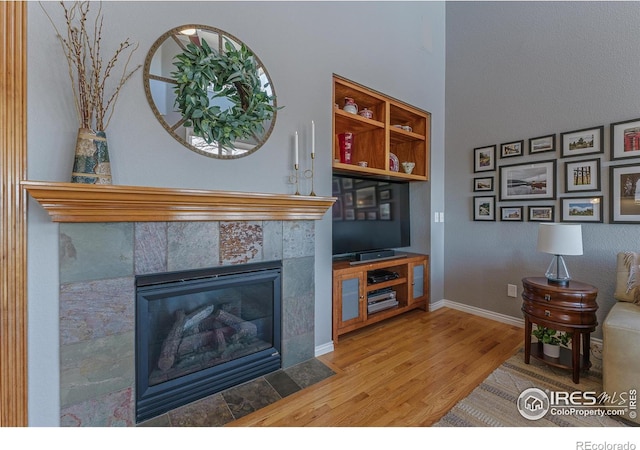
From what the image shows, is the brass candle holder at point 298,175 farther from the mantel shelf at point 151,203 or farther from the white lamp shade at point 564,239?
the white lamp shade at point 564,239

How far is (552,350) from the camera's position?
1973 mm

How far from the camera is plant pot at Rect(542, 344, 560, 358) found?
1964mm

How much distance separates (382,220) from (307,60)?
1.58m

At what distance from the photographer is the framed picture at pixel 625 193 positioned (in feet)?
6.60

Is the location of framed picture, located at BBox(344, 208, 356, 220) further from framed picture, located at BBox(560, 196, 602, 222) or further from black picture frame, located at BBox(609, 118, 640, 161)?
black picture frame, located at BBox(609, 118, 640, 161)

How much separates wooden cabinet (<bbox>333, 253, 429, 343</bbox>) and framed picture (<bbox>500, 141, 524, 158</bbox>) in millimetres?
1264

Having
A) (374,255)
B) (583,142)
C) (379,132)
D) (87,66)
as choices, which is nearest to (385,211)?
(374,255)

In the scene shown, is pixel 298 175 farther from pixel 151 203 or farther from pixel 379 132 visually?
pixel 379 132

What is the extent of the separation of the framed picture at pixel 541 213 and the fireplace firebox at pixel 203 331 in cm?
235

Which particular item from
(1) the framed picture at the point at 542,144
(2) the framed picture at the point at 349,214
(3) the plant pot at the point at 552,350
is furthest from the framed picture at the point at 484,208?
(2) the framed picture at the point at 349,214

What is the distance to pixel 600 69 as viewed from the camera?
2178 millimetres

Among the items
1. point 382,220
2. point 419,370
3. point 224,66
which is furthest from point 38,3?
point 419,370

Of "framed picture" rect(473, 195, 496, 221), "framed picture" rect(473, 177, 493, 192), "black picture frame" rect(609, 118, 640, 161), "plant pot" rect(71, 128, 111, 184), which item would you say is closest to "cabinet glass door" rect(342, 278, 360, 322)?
"framed picture" rect(473, 195, 496, 221)

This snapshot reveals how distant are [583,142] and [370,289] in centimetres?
212
